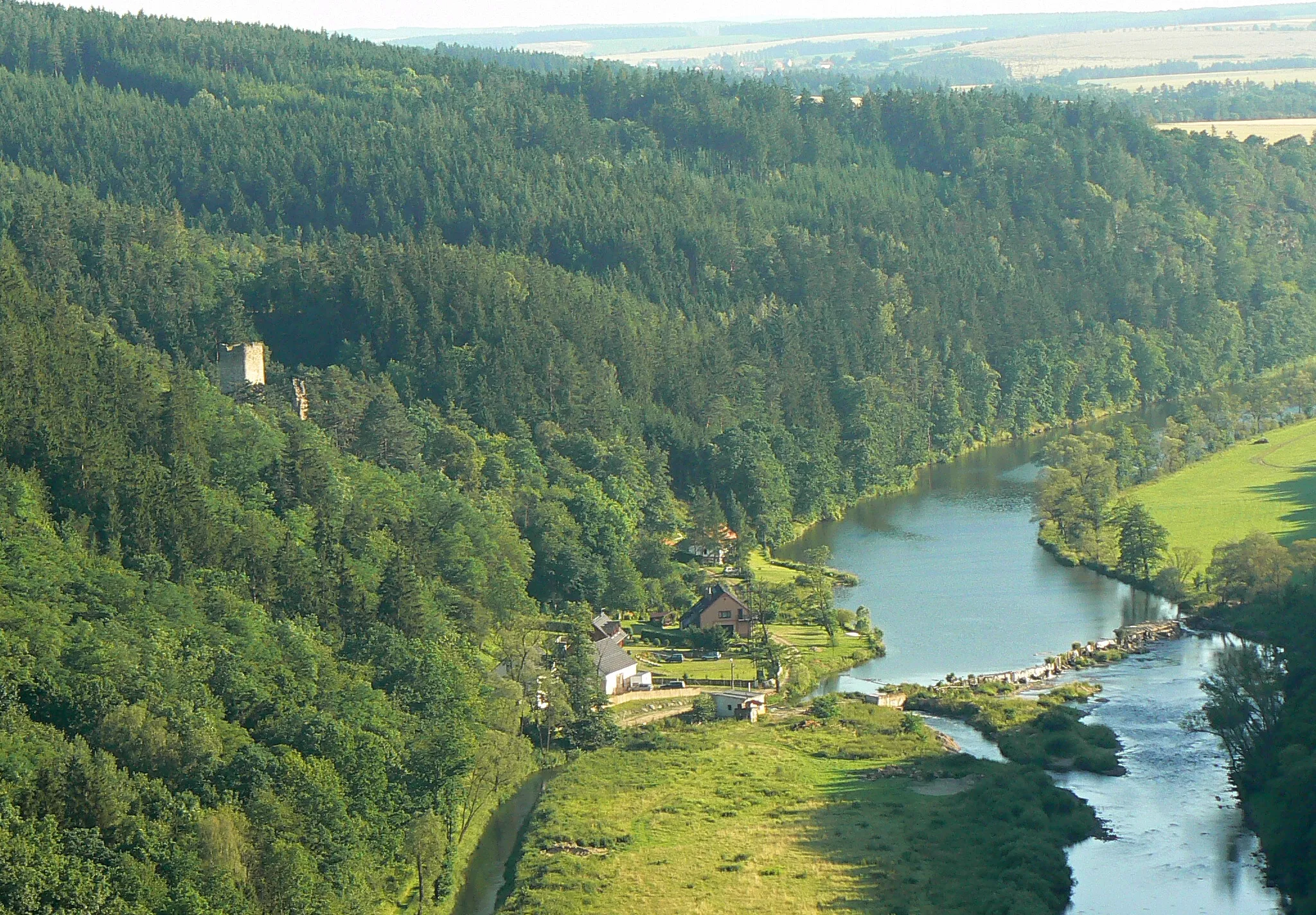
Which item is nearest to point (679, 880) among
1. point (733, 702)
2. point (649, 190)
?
point (733, 702)

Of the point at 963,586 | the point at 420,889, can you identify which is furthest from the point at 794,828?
the point at 963,586

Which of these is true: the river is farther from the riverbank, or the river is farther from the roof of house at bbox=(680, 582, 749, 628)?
the roof of house at bbox=(680, 582, 749, 628)

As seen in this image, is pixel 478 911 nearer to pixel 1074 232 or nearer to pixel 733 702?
pixel 733 702

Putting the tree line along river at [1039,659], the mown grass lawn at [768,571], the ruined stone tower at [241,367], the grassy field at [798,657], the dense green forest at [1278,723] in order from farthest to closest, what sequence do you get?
the ruined stone tower at [241,367] < the mown grass lawn at [768,571] < the grassy field at [798,657] < the tree line along river at [1039,659] < the dense green forest at [1278,723]

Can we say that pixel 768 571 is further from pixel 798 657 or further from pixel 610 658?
pixel 610 658

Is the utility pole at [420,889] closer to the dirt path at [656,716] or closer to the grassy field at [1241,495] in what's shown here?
the dirt path at [656,716]

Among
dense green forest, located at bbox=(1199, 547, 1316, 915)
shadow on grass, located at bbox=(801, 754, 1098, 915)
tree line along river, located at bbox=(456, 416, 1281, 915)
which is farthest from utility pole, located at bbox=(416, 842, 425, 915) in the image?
dense green forest, located at bbox=(1199, 547, 1316, 915)

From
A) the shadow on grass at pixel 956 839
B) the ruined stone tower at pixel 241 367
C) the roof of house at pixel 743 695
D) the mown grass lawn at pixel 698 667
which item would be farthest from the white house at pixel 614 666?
the ruined stone tower at pixel 241 367
